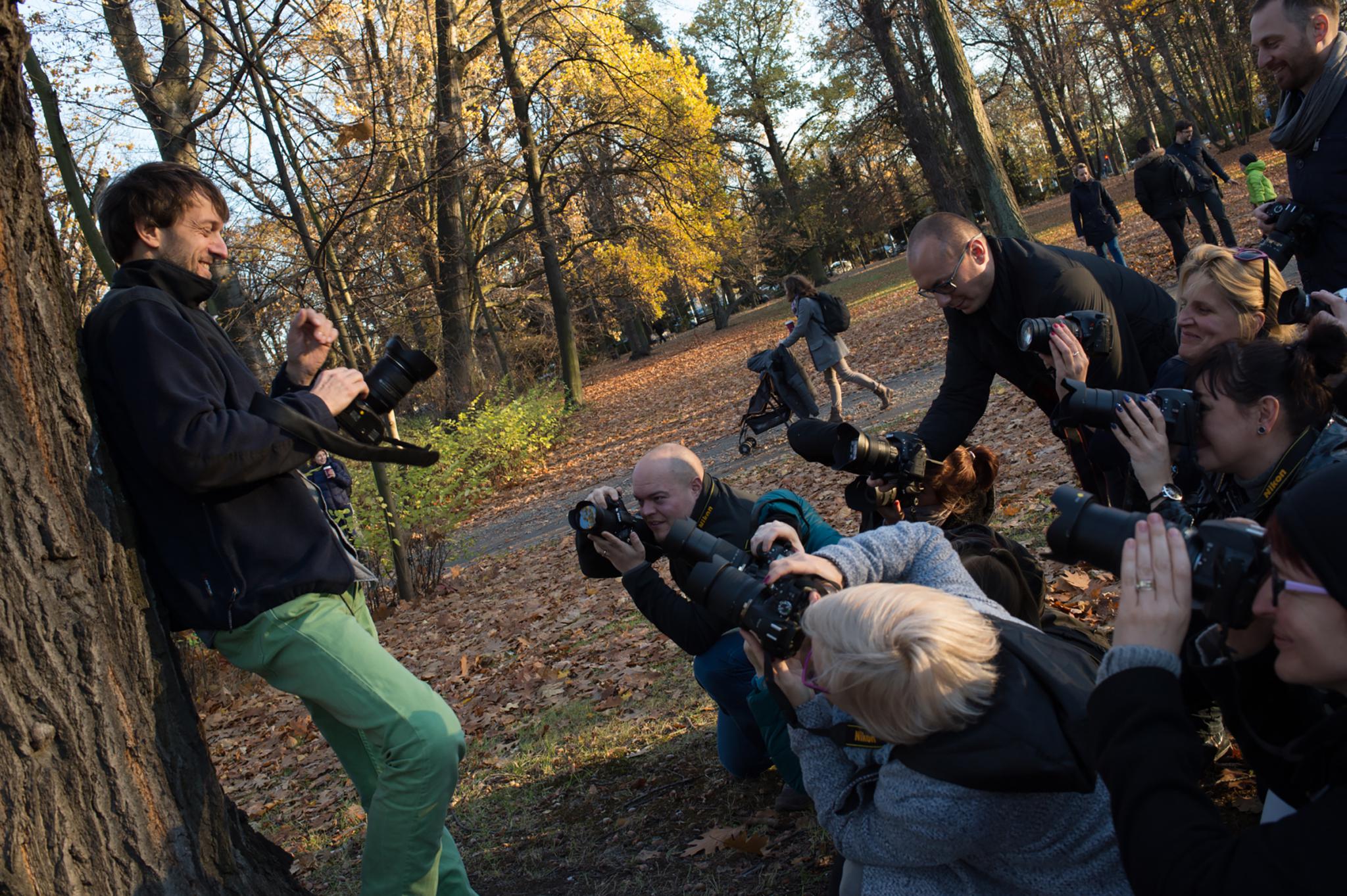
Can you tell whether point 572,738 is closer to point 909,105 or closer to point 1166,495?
point 1166,495

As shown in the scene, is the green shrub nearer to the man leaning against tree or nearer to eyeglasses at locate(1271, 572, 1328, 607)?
the man leaning against tree

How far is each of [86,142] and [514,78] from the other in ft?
37.2

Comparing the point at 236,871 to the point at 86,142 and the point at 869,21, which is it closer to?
the point at 86,142

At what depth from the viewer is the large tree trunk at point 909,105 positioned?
19.2 metres

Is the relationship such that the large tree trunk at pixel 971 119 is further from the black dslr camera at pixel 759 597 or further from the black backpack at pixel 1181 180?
the black dslr camera at pixel 759 597

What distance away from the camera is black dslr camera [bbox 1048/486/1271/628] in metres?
1.66

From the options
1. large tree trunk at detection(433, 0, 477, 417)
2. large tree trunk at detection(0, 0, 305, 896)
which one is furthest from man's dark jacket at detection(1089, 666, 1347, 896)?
large tree trunk at detection(433, 0, 477, 417)

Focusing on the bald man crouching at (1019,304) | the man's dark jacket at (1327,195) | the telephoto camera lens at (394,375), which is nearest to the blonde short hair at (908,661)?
the telephoto camera lens at (394,375)

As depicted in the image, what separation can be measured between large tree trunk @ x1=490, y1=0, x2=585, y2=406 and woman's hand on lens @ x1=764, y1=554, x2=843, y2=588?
57.6ft

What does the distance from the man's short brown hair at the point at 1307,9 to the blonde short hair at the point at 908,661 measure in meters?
3.13

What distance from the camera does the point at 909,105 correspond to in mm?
21094

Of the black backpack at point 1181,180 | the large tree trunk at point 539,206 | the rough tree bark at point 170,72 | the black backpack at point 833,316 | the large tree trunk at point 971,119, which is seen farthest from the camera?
the large tree trunk at point 539,206

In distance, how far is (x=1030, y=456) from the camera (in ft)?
23.3

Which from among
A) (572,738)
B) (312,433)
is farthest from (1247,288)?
(572,738)
